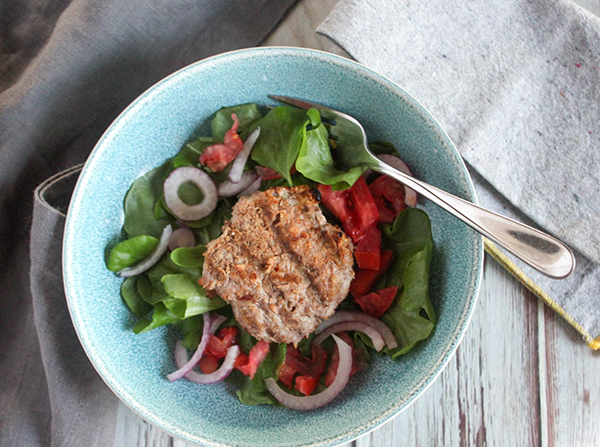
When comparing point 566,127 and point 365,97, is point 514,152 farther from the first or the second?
point 365,97

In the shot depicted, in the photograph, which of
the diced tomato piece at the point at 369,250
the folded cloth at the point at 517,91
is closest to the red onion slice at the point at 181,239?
the diced tomato piece at the point at 369,250

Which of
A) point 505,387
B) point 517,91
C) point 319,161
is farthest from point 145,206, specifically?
point 505,387

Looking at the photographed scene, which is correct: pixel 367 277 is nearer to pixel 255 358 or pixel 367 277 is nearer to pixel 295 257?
pixel 295 257

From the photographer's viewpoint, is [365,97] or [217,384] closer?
[365,97]

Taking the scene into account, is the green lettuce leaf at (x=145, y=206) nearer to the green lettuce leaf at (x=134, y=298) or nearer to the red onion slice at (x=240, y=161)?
the green lettuce leaf at (x=134, y=298)

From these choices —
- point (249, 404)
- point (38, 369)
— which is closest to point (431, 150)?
point (249, 404)
